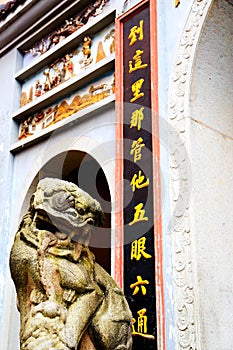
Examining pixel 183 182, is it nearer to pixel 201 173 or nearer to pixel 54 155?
pixel 201 173

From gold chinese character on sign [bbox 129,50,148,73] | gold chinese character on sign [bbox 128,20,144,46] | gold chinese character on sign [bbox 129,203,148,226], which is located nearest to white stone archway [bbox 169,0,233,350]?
gold chinese character on sign [bbox 129,203,148,226]

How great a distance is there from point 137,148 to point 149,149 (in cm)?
13

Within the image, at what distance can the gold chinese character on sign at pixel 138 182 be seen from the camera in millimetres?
3841

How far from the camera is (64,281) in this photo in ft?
7.73

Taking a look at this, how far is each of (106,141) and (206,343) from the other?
6.58ft

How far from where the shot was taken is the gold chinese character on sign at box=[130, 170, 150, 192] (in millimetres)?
3841

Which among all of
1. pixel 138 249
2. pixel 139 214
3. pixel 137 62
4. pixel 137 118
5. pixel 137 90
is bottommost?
pixel 138 249

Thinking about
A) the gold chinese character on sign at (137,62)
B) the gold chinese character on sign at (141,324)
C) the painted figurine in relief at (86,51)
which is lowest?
the gold chinese character on sign at (141,324)

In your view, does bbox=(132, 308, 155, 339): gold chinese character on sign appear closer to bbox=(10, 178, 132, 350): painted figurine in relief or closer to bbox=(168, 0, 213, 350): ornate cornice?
bbox=(168, 0, 213, 350): ornate cornice

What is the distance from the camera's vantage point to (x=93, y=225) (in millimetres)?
2537

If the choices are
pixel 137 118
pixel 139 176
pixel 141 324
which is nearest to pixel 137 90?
pixel 137 118

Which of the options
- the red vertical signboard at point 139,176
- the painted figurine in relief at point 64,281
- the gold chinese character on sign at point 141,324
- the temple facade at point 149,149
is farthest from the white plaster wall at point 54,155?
the painted figurine in relief at point 64,281

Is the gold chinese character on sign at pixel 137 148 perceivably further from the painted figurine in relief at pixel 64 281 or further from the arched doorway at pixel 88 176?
A: the painted figurine in relief at pixel 64 281

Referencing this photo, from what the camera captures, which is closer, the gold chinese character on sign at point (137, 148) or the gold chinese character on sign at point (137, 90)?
the gold chinese character on sign at point (137, 148)
